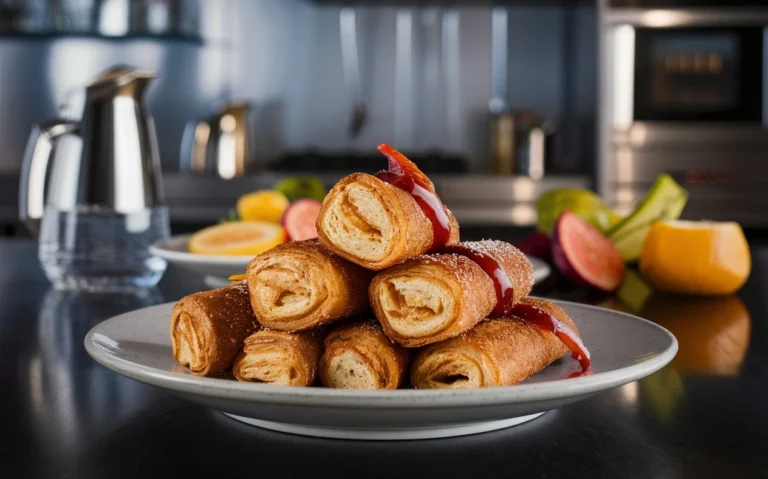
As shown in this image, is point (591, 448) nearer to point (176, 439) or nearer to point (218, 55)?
point (176, 439)

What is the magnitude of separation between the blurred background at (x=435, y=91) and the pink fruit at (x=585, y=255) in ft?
7.39

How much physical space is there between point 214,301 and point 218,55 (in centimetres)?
378

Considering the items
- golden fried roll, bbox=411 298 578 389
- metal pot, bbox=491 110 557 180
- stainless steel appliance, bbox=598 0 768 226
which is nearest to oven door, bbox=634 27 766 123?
stainless steel appliance, bbox=598 0 768 226

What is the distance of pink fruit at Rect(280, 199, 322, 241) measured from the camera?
5.36 ft

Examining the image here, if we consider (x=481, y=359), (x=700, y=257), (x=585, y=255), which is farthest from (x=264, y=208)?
(x=481, y=359)

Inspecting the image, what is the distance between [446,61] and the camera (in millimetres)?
4516

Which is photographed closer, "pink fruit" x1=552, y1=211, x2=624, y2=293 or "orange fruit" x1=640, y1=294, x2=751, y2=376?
"orange fruit" x1=640, y1=294, x2=751, y2=376

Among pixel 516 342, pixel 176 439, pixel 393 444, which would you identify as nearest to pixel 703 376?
pixel 516 342

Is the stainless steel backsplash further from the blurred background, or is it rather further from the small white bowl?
the small white bowl

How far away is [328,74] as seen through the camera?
4.59 meters

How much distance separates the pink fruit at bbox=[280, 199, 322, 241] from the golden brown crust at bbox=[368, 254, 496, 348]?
2.89ft

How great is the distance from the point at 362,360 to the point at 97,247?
84cm

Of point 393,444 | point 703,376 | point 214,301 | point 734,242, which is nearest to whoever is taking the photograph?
point 393,444

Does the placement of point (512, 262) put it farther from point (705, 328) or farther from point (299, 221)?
point (299, 221)
